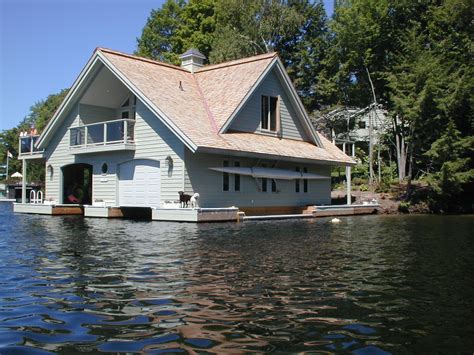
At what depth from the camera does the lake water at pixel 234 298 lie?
4699mm

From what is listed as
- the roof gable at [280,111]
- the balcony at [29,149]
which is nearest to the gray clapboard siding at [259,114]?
the roof gable at [280,111]

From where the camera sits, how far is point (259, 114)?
2566 cm

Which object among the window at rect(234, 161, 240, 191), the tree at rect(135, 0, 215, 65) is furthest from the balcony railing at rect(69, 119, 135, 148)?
the tree at rect(135, 0, 215, 65)

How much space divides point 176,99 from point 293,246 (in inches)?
514

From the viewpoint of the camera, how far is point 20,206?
25.9 m

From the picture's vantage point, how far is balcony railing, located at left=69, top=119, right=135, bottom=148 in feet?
75.5

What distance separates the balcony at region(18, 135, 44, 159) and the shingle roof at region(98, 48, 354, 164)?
319 inches

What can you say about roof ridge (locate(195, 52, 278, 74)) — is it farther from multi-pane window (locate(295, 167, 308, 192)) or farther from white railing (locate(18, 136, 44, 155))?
white railing (locate(18, 136, 44, 155))

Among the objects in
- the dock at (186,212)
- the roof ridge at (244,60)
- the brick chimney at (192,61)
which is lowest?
the dock at (186,212)

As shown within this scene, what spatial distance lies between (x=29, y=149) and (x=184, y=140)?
1337 cm

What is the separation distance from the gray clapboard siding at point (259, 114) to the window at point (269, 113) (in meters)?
0.31

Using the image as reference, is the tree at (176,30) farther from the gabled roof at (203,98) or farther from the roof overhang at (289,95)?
the roof overhang at (289,95)

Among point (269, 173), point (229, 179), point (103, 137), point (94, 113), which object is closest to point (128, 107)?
point (94, 113)

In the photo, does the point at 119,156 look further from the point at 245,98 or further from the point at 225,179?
the point at 245,98
